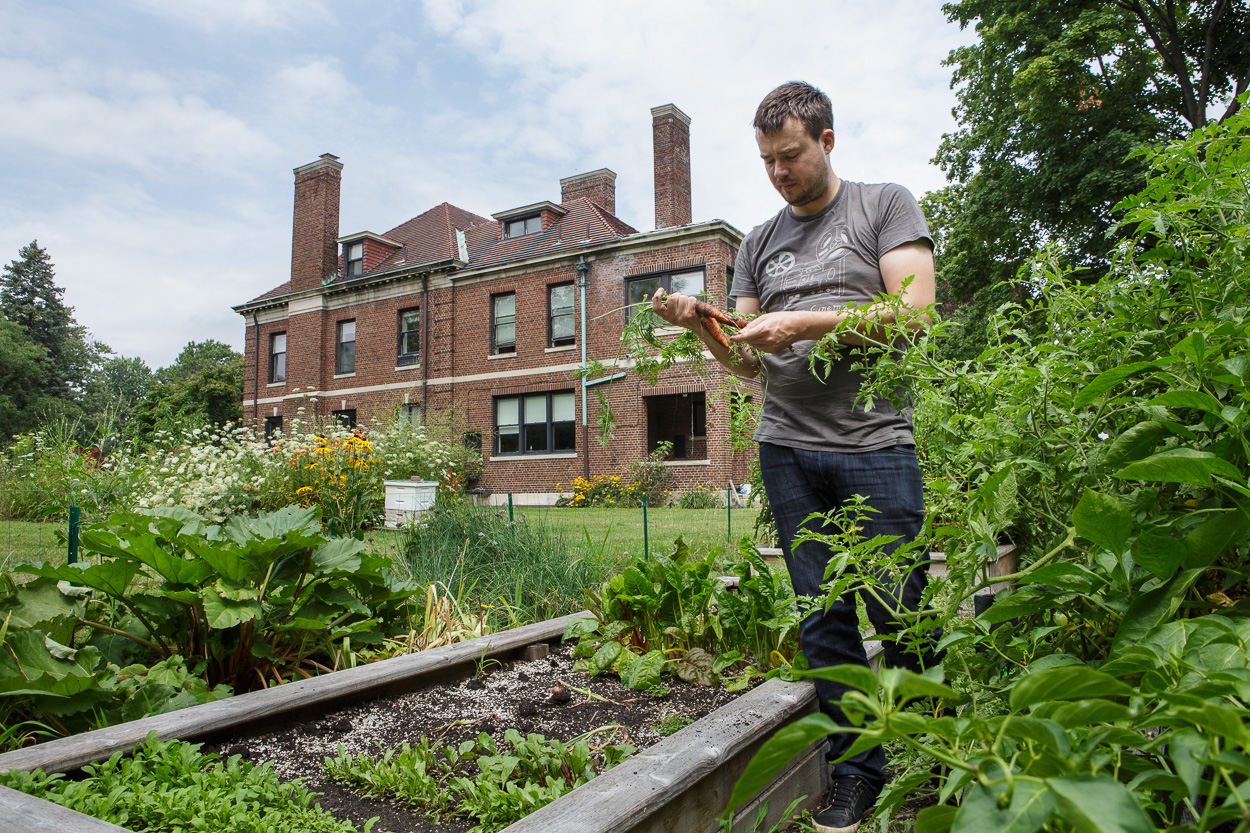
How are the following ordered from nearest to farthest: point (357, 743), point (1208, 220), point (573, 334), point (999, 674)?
point (1208, 220) < point (999, 674) < point (357, 743) < point (573, 334)

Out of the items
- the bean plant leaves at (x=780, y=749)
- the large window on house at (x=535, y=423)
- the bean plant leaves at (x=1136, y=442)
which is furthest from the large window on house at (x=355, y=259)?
the bean plant leaves at (x=780, y=749)

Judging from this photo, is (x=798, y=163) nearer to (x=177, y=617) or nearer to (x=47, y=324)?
(x=177, y=617)

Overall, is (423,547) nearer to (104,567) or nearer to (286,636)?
(286,636)

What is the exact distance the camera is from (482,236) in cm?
2122

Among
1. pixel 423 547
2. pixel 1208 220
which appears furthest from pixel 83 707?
pixel 1208 220

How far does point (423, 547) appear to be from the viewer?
4.16 m

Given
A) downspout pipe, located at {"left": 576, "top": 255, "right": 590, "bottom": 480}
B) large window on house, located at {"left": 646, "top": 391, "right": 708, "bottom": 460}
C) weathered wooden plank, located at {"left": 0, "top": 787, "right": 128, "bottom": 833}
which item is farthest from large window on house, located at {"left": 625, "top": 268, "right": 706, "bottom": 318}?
weathered wooden plank, located at {"left": 0, "top": 787, "right": 128, "bottom": 833}

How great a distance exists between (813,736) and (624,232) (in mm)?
19375

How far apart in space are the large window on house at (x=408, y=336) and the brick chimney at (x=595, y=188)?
5217mm

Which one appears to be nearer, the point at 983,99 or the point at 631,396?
the point at 983,99

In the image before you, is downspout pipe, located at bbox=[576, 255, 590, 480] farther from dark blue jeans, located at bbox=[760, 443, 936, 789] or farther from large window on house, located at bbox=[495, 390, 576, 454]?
dark blue jeans, located at bbox=[760, 443, 936, 789]

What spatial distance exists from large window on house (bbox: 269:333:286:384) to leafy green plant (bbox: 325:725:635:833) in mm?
22656

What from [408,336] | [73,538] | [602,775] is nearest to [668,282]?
[408,336]

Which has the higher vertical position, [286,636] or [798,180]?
[798,180]
